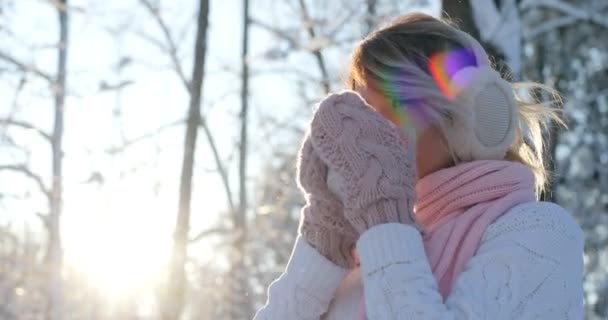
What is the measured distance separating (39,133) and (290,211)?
20.5ft

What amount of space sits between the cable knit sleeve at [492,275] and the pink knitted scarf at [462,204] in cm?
3

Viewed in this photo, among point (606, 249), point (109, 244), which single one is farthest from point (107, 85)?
point (606, 249)

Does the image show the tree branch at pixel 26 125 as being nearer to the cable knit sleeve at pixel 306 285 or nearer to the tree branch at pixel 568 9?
the tree branch at pixel 568 9

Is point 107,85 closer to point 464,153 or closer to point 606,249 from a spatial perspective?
point 606,249

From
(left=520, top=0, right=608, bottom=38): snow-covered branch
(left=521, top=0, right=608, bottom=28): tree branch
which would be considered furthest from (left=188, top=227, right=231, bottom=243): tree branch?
(left=521, top=0, right=608, bottom=28): tree branch

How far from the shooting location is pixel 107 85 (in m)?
18.6

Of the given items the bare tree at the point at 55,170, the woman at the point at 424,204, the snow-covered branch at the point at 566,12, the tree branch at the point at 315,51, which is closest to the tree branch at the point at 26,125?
the bare tree at the point at 55,170

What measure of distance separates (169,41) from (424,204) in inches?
638

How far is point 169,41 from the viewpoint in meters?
18.1

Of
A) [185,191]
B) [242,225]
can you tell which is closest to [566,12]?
[185,191]

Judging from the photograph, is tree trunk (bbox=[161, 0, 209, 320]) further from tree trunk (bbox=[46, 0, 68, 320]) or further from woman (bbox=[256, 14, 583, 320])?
woman (bbox=[256, 14, 583, 320])

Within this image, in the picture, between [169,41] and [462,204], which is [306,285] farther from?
[169,41]

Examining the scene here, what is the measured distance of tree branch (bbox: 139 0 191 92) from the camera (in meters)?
17.5

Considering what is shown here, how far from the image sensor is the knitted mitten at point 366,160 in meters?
1.96
